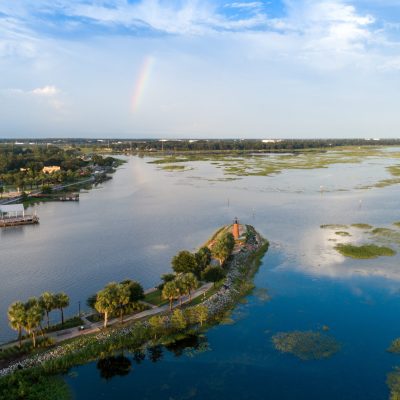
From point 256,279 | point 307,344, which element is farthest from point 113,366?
point 256,279

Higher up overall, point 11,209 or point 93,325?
point 11,209

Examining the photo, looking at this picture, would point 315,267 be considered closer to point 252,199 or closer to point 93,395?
point 93,395

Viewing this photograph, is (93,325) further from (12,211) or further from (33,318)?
(12,211)

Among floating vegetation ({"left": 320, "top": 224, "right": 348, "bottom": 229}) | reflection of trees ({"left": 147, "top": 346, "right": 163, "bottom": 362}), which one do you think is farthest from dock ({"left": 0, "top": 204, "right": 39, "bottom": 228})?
reflection of trees ({"left": 147, "top": 346, "right": 163, "bottom": 362})

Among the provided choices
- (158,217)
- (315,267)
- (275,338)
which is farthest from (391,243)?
(158,217)

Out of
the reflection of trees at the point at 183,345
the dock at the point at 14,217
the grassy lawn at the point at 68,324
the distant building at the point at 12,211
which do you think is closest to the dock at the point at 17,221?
the dock at the point at 14,217

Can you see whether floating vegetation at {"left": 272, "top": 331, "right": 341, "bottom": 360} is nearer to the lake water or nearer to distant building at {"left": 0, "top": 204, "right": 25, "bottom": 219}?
the lake water
